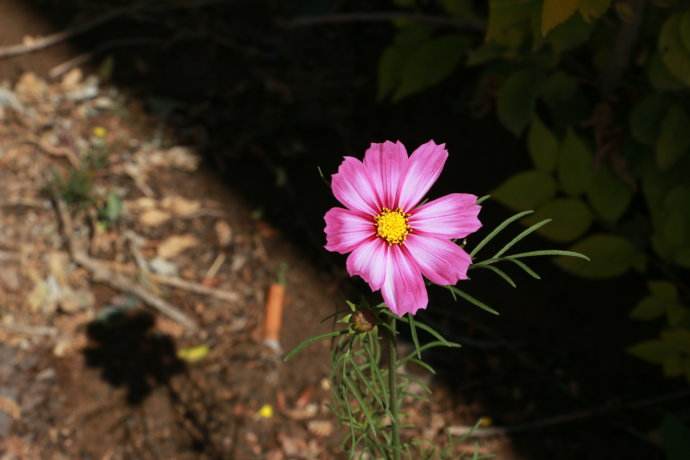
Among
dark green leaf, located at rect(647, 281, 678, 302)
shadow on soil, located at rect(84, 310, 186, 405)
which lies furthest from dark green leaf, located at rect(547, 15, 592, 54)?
shadow on soil, located at rect(84, 310, 186, 405)

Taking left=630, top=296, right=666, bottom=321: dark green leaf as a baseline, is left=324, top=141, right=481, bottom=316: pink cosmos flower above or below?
above

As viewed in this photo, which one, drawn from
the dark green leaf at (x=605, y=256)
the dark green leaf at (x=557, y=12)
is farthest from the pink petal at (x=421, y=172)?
the dark green leaf at (x=605, y=256)

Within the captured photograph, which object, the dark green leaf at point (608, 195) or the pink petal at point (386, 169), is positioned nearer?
the pink petal at point (386, 169)

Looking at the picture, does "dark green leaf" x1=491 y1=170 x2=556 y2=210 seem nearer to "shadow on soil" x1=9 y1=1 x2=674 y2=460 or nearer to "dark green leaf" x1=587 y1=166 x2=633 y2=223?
"dark green leaf" x1=587 y1=166 x2=633 y2=223

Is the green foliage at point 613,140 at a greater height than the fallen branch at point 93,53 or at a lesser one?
lesser

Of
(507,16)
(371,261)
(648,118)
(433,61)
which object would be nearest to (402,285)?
(371,261)

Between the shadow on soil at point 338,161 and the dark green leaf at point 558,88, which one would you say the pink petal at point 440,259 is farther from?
the dark green leaf at point 558,88
